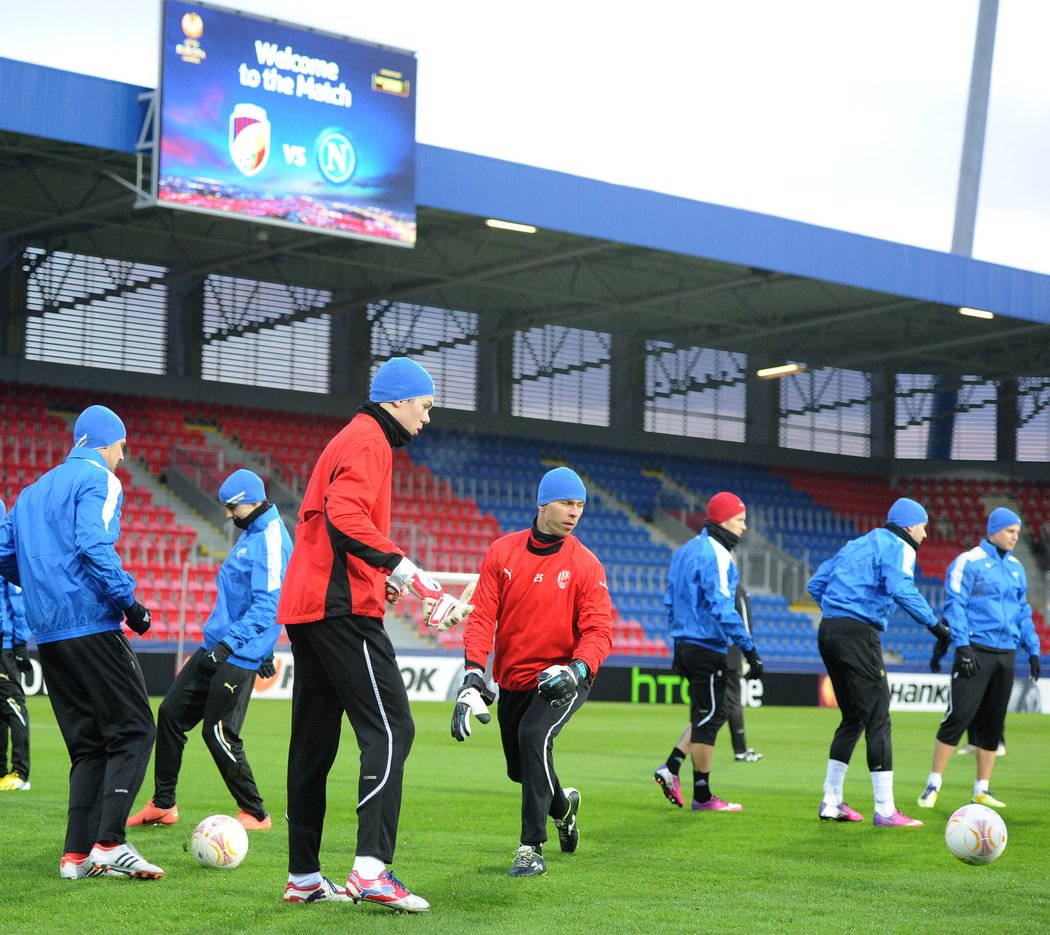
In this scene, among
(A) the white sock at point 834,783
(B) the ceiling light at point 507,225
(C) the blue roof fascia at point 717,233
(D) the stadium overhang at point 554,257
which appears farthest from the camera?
(B) the ceiling light at point 507,225

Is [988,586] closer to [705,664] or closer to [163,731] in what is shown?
[705,664]

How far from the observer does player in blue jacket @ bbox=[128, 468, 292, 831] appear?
873 cm

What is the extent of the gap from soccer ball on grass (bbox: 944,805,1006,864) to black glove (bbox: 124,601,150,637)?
4.29 m

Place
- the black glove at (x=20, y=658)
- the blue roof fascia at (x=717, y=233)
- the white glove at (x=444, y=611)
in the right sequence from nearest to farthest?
the white glove at (x=444, y=611)
the black glove at (x=20, y=658)
the blue roof fascia at (x=717, y=233)

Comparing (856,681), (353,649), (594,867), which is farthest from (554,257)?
(353,649)

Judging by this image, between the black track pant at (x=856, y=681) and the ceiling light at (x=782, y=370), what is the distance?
85.6ft

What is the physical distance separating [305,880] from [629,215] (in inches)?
Answer: 820

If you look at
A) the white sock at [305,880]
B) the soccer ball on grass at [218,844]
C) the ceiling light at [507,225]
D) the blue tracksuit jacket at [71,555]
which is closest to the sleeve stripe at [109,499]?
the blue tracksuit jacket at [71,555]

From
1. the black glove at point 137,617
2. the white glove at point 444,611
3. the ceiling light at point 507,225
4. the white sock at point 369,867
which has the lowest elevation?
the white sock at point 369,867

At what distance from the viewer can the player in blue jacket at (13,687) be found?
11.0 m

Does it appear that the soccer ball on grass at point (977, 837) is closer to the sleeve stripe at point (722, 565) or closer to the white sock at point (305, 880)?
the sleeve stripe at point (722, 565)

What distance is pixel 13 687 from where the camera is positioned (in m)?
11.1

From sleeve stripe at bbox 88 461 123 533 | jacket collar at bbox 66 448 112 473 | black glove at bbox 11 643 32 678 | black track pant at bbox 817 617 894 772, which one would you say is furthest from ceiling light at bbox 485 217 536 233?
sleeve stripe at bbox 88 461 123 533

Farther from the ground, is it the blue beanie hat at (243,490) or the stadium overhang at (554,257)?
the stadium overhang at (554,257)
